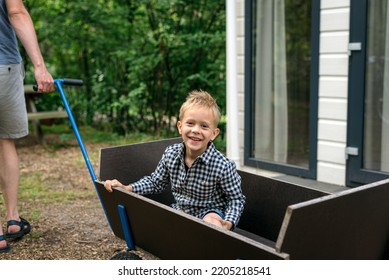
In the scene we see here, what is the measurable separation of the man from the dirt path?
0.25 m

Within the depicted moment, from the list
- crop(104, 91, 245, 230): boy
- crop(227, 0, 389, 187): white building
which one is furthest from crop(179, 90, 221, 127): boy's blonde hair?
crop(227, 0, 389, 187): white building

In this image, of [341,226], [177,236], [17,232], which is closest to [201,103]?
[177,236]

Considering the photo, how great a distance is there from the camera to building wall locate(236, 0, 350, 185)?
167 inches

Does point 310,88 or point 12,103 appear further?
point 310,88

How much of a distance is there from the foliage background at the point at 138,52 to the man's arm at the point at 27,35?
3.81m

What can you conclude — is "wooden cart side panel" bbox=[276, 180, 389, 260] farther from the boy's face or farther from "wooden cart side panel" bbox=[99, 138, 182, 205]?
"wooden cart side panel" bbox=[99, 138, 182, 205]

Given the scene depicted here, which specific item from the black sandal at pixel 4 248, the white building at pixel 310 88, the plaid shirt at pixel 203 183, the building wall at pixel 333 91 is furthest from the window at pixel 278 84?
the black sandal at pixel 4 248

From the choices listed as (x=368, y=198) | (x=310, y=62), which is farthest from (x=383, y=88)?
(x=368, y=198)

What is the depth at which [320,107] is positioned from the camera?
447 centimetres

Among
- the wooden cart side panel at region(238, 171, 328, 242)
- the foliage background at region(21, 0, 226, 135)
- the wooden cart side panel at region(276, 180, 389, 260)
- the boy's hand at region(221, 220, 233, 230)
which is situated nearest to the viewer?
the wooden cart side panel at region(276, 180, 389, 260)

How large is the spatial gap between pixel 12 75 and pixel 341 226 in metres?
2.04

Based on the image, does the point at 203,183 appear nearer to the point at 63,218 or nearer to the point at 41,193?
the point at 63,218

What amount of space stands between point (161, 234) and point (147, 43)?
18.7ft

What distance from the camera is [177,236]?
209 centimetres
